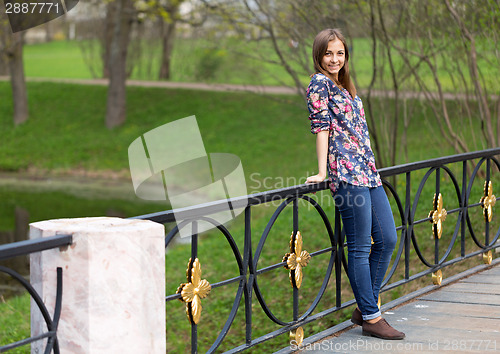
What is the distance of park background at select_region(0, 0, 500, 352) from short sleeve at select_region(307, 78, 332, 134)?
15.1 ft

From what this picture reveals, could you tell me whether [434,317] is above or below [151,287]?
below

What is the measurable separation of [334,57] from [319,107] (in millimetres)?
296

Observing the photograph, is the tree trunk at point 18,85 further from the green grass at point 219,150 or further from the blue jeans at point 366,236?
the blue jeans at point 366,236

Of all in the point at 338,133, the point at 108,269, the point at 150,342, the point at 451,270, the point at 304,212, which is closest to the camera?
the point at 108,269

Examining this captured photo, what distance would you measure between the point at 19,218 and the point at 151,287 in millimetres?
13092

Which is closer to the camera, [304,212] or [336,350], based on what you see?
[336,350]

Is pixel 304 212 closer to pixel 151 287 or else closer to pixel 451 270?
pixel 451 270

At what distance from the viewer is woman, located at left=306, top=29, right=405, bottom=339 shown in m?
3.92

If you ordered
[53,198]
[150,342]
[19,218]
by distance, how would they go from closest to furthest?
1. [150,342]
2. [19,218]
3. [53,198]

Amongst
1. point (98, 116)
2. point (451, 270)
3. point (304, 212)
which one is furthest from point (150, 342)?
point (98, 116)

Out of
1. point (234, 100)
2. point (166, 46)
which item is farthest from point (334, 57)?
point (166, 46)

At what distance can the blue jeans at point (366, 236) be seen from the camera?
3.97 m

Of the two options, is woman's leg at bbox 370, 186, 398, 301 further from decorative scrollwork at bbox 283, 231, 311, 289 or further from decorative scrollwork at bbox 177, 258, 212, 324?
decorative scrollwork at bbox 177, 258, 212, 324

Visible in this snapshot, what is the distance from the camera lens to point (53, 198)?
57.8 ft
